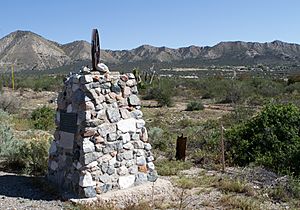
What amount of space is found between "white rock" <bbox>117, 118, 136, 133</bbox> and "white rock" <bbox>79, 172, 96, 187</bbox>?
1.17 m

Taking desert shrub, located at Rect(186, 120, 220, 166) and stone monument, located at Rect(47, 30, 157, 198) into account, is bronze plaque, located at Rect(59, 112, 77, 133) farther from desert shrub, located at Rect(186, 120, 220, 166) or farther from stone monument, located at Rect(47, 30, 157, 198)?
desert shrub, located at Rect(186, 120, 220, 166)

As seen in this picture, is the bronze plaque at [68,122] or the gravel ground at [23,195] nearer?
the gravel ground at [23,195]

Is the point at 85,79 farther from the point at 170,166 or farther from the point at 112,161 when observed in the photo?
the point at 170,166

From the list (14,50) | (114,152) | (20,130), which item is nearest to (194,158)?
(114,152)

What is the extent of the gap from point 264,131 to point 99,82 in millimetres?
6096

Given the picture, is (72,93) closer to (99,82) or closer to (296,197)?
(99,82)

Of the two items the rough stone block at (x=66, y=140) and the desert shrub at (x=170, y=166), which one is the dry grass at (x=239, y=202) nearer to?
the desert shrub at (x=170, y=166)

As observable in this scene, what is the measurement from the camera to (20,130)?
61.8 ft

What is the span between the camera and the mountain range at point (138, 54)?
10931 cm

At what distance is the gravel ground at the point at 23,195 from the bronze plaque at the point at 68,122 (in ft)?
4.39

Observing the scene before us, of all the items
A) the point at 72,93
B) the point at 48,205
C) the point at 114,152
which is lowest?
the point at 48,205

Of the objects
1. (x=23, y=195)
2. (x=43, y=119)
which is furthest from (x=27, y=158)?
(x=43, y=119)

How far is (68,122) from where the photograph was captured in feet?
29.6

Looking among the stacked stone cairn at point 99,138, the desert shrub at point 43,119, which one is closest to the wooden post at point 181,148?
the stacked stone cairn at point 99,138
